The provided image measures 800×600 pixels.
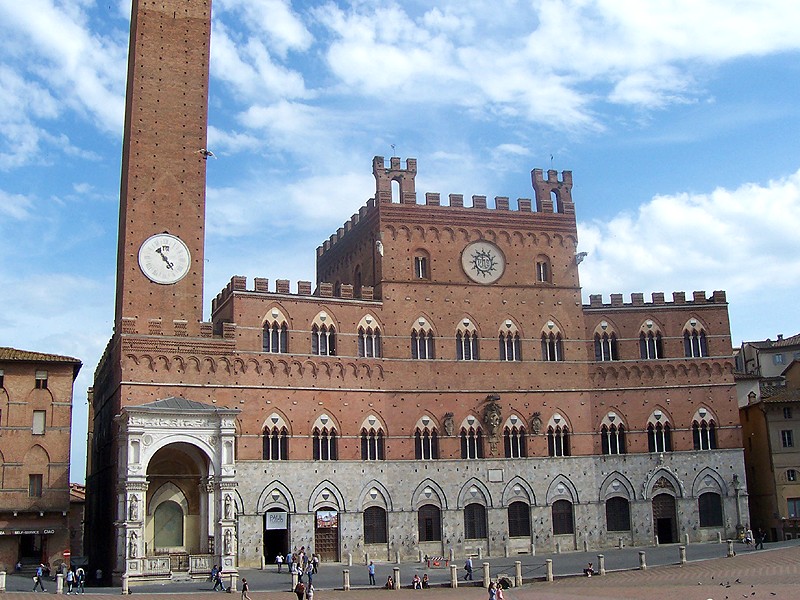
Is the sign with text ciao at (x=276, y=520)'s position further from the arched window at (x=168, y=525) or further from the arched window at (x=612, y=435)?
the arched window at (x=612, y=435)

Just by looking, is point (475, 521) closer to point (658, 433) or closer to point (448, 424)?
point (448, 424)

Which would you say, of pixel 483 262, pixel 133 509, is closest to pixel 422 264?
pixel 483 262

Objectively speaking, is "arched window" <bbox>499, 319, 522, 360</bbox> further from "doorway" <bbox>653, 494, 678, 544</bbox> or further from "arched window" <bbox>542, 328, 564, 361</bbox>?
"doorway" <bbox>653, 494, 678, 544</bbox>

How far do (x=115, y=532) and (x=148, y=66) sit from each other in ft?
71.6

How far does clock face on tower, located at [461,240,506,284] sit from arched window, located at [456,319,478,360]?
2575mm

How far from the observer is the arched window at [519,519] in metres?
46.4

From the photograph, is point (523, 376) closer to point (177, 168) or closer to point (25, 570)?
point (177, 168)

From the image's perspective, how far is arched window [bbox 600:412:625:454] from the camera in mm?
48469

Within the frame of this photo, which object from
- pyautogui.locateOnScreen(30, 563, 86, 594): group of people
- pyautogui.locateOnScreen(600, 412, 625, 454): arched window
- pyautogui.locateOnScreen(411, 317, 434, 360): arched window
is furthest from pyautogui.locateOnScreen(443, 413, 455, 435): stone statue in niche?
pyautogui.locateOnScreen(30, 563, 86, 594): group of people

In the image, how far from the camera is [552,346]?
49344 millimetres

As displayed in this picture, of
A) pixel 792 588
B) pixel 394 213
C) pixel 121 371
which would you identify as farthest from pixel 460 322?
pixel 792 588

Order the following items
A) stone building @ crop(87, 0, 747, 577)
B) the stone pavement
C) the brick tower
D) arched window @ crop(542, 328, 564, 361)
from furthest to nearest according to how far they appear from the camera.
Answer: arched window @ crop(542, 328, 564, 361) < the brick tower < stone building @ crop(87, 0, 747, 577) < the stone pavement

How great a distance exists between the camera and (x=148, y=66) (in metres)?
44.8

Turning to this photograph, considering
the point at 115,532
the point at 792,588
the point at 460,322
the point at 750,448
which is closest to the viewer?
the point at 792,588
